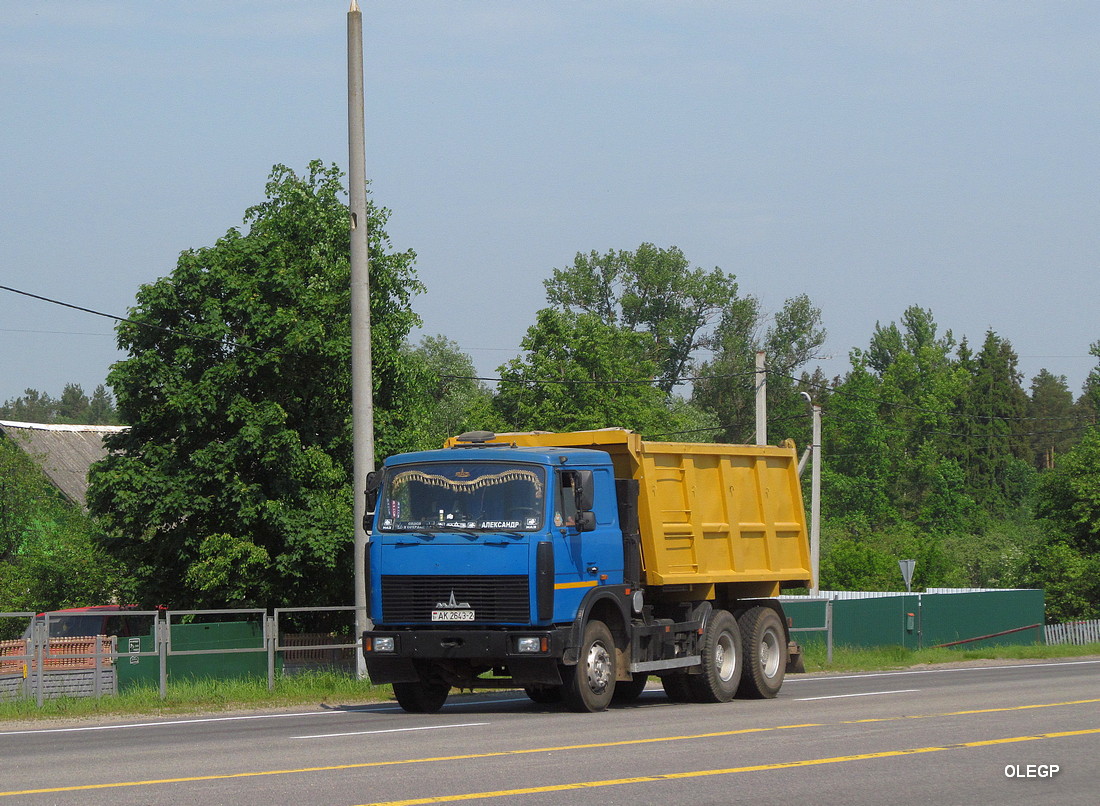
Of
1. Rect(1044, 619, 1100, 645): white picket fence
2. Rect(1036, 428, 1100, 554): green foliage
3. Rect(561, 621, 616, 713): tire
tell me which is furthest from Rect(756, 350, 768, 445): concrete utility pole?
Rect(1036, 428, 1100, 554): green foliage

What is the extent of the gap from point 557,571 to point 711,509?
3.51 metres

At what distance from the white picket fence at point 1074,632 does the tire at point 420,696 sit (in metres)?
40.6

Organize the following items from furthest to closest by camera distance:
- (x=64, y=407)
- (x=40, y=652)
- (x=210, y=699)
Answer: (x=64, y=407), (x=40, y=652), (x=210, y=699)

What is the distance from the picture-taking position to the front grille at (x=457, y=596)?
50.0 feet

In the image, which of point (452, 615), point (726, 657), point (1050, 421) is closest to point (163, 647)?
point (452, 615)

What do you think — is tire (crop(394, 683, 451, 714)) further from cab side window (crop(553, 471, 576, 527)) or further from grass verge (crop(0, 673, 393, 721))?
cab side window (crop(553, 471, 576, 527))

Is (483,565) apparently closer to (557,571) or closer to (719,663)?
(557,571)

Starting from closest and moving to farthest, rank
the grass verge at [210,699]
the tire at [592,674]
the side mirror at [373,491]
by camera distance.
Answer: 1. the tire at [592,674]
2. the side mirror at [373,491]
3. the grass verge at [210,699]

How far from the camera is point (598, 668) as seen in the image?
51.9 feet

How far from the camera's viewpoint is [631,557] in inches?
660

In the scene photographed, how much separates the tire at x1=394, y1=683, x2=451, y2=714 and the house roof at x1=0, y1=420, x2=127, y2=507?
3937 cm

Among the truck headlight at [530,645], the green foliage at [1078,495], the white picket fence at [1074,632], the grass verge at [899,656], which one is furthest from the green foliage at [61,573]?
the green foliage at [1078,495]

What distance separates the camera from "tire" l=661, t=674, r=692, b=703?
58.3 ft

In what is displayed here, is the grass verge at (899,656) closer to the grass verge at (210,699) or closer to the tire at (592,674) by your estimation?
the grass verge at (210,699)
